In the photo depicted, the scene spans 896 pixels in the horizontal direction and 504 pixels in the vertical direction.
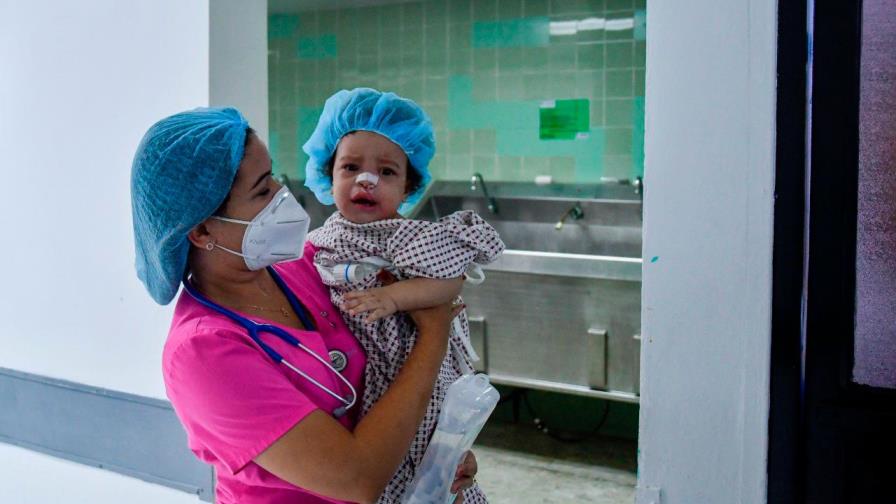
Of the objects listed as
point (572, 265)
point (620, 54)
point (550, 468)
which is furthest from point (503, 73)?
point (550, 468)

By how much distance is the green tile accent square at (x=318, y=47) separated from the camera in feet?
14.7

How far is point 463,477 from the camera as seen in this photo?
1238 millimetres

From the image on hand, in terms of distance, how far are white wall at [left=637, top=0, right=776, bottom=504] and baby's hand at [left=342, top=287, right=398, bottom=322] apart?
0.50 m

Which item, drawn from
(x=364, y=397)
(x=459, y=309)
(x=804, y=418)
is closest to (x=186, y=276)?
(x=364, y=397)

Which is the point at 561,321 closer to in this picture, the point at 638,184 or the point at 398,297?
the point at 638,184

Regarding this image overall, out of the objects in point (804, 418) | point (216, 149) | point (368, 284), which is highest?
point (216, 149)

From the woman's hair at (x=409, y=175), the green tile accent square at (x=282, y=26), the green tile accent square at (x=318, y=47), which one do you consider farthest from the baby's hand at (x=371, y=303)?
the green tile accent square at (x=282, y=26)

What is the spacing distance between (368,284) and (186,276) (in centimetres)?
27

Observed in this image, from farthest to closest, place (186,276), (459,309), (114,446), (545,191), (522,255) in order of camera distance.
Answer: (545,191) < (522,255) < (114,446) < (459,309) < (186,276)

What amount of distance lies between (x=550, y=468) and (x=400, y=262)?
7.21 feet

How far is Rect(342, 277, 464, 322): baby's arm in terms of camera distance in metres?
1.13

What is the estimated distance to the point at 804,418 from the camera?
4.27 feet

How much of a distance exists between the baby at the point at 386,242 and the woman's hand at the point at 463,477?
0.23ft

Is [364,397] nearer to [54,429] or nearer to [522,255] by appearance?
[54,429]
